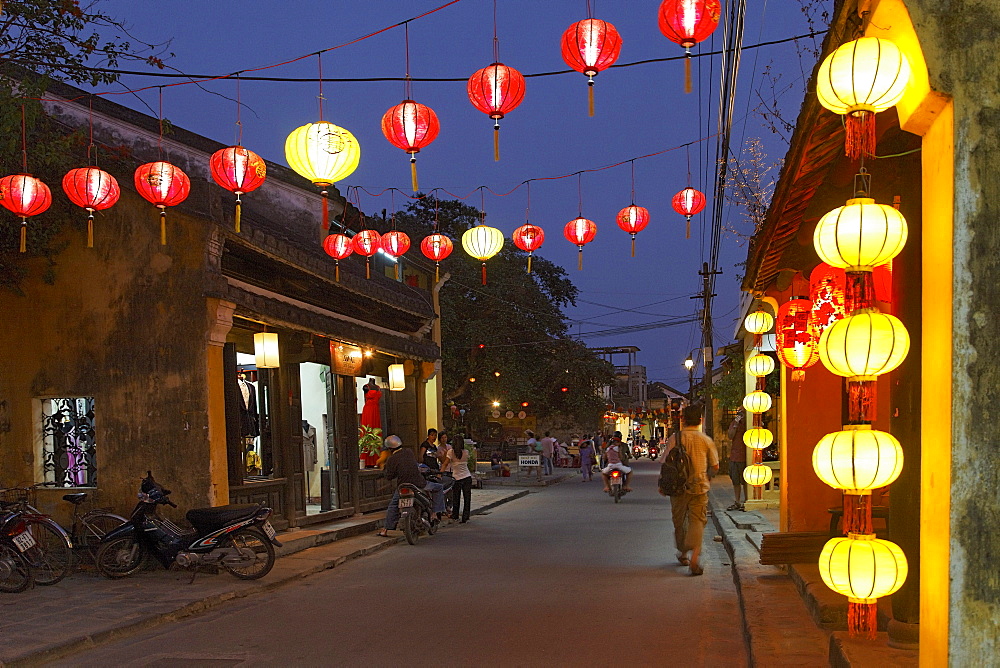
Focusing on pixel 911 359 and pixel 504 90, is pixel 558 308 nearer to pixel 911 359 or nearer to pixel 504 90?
pixel 504 90

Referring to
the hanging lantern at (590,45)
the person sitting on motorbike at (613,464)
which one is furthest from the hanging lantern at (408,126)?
the person sitting on motorbike at (613,464)

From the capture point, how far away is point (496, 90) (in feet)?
31.3

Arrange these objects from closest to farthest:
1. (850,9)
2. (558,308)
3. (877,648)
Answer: (850,9) < (877,648) < (558,308)

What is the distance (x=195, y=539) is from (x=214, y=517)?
1.20ft

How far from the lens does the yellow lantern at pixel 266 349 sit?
13570 mm

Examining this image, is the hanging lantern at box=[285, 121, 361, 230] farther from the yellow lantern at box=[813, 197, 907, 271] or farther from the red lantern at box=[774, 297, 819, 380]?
the yellow lantern at box=[813, 197, 907, 271]

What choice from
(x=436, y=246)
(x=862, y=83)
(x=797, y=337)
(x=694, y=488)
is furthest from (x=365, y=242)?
(x=862, y=83)

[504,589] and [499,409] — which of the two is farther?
[499,409]

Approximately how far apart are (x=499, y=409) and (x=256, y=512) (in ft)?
112

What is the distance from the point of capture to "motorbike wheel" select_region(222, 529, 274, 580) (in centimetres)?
1067

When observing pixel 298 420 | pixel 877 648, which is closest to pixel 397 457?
pixel 298 420

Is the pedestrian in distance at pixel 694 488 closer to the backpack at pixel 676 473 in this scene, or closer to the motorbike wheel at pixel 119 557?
the backpack at pixel 676 473

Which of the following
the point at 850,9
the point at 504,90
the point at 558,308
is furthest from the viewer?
the point at 558,308

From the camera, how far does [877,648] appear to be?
6070 millimetres
